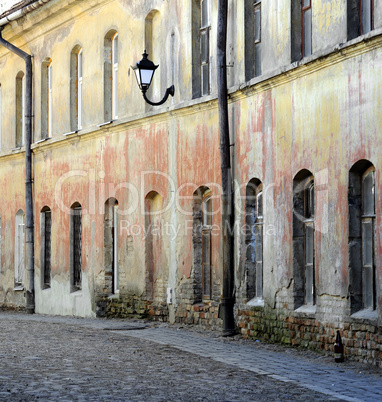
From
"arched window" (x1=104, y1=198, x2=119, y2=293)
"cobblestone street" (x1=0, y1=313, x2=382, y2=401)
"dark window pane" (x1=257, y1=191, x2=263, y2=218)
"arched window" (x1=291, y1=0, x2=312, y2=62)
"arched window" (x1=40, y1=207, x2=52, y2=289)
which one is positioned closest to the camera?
"cobblestone street" (x1=0, y1=313, x2=382, y2=401)

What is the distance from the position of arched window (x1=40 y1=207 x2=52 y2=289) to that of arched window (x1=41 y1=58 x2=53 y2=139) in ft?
6.59

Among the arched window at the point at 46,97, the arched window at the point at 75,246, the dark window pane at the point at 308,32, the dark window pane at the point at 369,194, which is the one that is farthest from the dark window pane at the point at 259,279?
the arched window at the point at 46,97

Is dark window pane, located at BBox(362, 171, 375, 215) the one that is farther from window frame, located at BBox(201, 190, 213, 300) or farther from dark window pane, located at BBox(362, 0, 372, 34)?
window frame, located at BBox(201, 190, 213, 300)

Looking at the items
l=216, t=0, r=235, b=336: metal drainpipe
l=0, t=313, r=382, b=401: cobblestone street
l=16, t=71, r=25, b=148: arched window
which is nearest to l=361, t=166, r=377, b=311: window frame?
l=0, t=313, r=382, b=401: cobblestone street

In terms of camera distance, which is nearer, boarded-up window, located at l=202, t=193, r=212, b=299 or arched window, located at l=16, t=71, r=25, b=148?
boarded-up window, located at l=202, t=193, r=212, b=299

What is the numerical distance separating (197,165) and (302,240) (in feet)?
12.1

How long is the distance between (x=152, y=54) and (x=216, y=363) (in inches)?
337

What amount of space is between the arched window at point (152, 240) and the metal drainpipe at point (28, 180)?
581cm

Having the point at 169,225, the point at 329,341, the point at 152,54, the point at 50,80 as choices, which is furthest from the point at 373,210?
the point at 50,80

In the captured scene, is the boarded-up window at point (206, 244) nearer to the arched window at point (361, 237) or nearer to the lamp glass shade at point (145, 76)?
the lamp glass shade at point (145, 76)

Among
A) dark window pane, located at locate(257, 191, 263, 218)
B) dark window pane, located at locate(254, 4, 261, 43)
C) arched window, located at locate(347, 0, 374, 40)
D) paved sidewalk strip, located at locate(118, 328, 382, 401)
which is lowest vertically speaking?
paved sidewalk strip, located at locate(118, 328, 382, 401)

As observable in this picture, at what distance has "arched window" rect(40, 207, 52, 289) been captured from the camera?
75.0 feet

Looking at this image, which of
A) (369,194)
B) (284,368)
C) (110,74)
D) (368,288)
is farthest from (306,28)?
(110,74)

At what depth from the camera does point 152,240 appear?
1814cm
